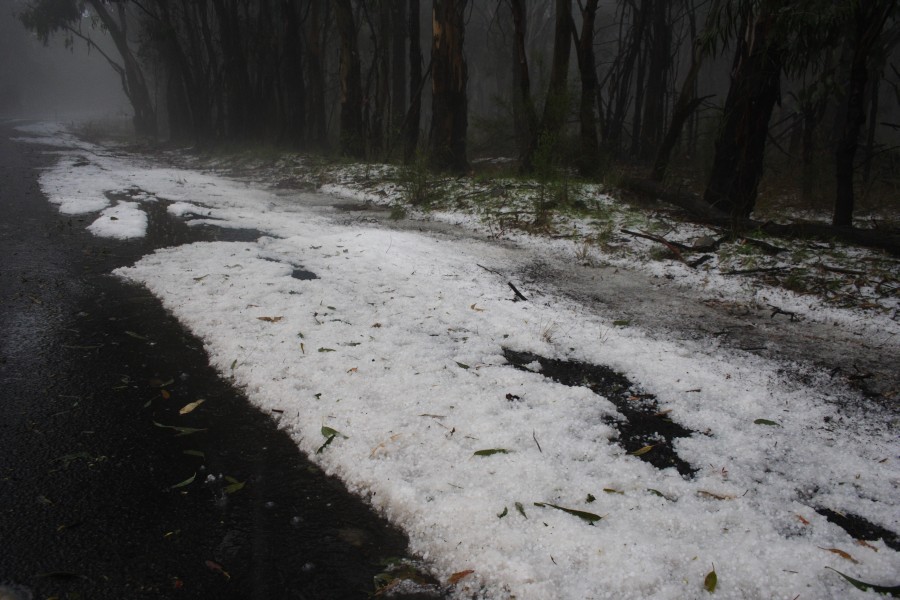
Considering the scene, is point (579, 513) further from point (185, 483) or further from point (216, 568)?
point (185, 483)

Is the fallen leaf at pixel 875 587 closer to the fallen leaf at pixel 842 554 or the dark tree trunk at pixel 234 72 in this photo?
the fallen leaf at pixel 842 554

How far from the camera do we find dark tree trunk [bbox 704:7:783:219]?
14.8ft

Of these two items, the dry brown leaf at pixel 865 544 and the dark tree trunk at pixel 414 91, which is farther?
the dark tree trunk at pixel 414 91

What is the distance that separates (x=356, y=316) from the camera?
2973 mm

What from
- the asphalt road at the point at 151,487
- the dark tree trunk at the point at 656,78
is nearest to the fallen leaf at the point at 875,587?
the asphalt road at the point at 151,487

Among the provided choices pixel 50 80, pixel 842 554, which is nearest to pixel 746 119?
pixel 842 554

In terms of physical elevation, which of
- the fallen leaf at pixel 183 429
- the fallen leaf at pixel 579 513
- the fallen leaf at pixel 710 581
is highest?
the fallen leaf at pixel 579 513

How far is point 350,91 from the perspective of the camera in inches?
422

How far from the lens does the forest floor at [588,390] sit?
1408 millimetres

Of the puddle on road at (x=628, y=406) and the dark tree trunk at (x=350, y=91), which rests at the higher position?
the dark tree trunk at (x=350, y=91)

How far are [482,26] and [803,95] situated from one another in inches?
871

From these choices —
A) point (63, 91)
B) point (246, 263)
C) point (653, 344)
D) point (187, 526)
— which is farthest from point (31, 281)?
point (63, 91)

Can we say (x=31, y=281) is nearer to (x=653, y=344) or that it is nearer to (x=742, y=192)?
(x=653, y=344)

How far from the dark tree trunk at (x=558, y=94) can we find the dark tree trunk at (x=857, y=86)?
287cm
